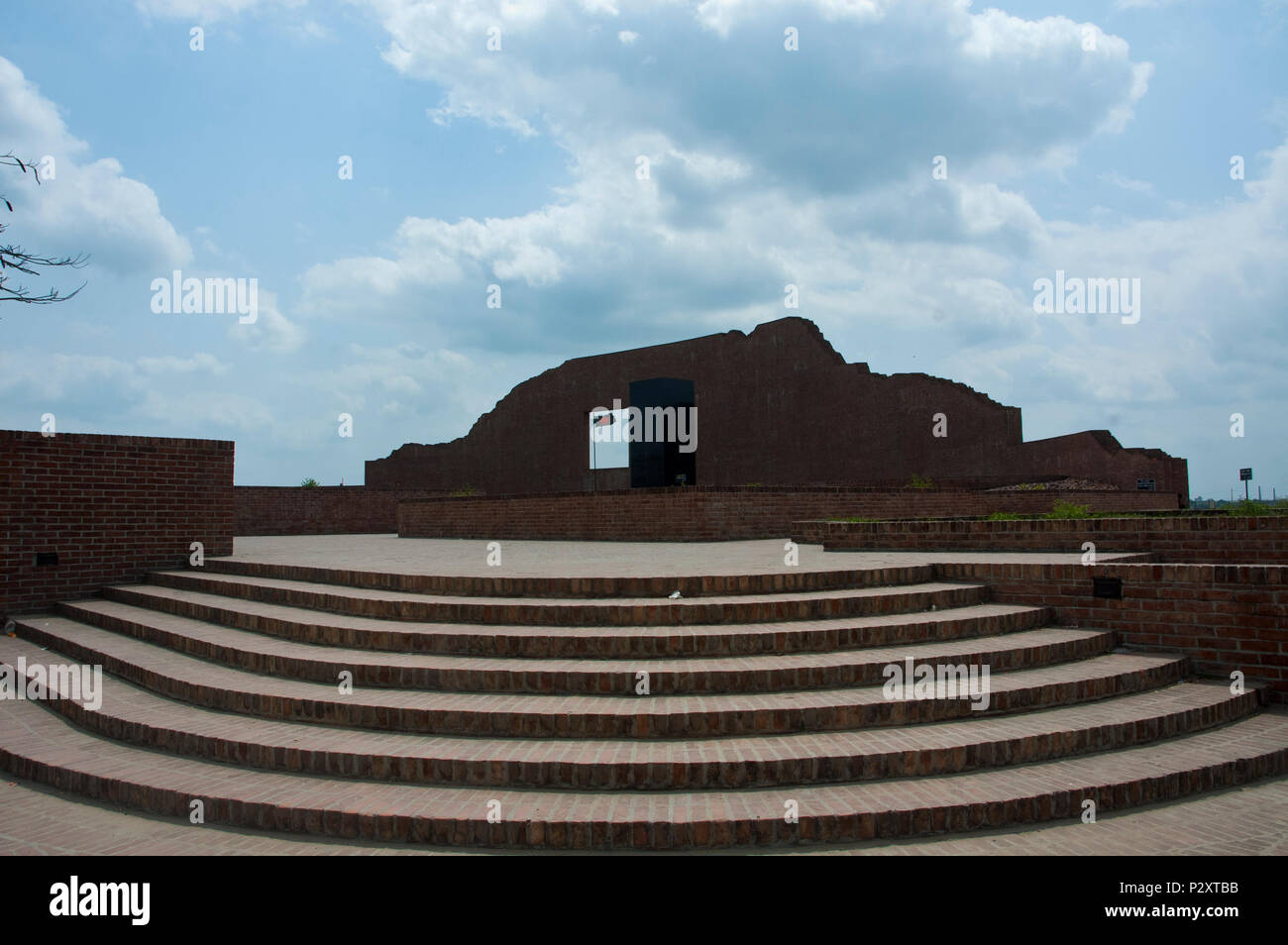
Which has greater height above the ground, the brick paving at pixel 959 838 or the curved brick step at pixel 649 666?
the curved brick step at pixel 649 666

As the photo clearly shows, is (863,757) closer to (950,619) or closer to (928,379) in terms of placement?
(950,619)

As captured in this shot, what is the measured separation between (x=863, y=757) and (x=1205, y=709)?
237cm

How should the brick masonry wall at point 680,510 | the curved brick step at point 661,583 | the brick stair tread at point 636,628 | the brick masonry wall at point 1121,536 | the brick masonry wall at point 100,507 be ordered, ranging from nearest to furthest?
the brick stair tread at point 636,628
the curved brick step at point 661,583
the brick masonry wall at point 1121,536
the brick masonry wall at point 100,507
the brick masonry wall at point 680,510

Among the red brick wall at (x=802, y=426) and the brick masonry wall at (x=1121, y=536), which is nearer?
the brick masonry wall at (x=1121, y=536)

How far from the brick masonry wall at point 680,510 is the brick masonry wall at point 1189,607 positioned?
5.70 metres

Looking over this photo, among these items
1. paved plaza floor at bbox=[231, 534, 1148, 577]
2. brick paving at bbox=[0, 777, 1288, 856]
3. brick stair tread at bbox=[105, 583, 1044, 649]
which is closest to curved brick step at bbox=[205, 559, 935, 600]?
paved plaza floor at bbox=[231, 534, 1148, 577]

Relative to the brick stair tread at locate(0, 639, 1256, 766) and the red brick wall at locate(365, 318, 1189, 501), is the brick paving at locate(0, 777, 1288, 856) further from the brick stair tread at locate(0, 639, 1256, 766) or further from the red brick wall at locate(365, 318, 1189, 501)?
the red brick wall at locate(365, 318, 1189, 501)

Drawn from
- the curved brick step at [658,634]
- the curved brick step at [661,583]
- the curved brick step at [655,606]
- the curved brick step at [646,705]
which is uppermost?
the curved brick step at [661,583]

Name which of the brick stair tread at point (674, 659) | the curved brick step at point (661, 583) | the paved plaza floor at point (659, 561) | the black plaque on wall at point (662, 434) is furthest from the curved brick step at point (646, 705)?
the black plaque on wall at point (662, 434)

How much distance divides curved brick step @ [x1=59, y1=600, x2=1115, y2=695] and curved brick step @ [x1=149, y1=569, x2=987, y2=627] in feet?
1.65

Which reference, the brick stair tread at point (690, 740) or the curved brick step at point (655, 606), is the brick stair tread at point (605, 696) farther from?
the curved brick step at point (655, 606)

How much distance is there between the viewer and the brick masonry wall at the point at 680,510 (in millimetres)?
11195

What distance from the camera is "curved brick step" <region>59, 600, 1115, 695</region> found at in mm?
4289

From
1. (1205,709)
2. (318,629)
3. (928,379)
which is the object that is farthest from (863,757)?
(928,379)
